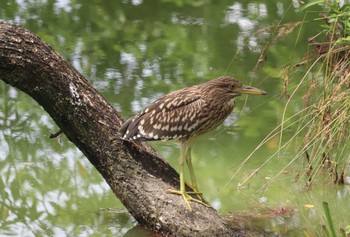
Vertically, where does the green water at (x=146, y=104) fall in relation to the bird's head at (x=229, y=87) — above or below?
below

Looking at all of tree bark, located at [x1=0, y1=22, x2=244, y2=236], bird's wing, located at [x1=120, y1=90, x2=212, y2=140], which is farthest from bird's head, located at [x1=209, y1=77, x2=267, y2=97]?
tree bark, located at [x1=0, y1=22, x2=244, y2=236]

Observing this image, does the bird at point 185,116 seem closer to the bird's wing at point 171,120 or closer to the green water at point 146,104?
the bird's wing at point 171,120

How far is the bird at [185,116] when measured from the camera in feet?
17.0

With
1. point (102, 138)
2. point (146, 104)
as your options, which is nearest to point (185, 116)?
point (102, 138)

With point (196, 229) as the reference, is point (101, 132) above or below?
above

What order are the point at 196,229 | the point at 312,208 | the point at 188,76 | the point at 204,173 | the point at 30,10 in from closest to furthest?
the point at 196,229 < the point at 312,208 < the point at 204,173 < the point at 188,76 < the point at 30,10

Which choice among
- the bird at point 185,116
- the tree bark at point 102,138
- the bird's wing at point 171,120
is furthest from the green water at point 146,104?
the bird's wing at point 171,120

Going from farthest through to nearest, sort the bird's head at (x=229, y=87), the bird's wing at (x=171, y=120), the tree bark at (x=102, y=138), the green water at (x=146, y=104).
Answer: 1. the green water at (x=146, y=104)
2. the bird's head at (x=229, y=87)
3. the bird's wing at (x=171, y=120)
4. the tree bark at (x=102, y=138)

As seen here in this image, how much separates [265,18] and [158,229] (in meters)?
5.54

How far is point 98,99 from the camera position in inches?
209

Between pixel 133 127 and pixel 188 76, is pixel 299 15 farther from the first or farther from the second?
pixel 133 127

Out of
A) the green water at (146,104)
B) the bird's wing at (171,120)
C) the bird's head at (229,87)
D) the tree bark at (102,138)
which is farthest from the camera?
the green water at (146,104)

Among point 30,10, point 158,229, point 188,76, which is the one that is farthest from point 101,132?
point 30,10

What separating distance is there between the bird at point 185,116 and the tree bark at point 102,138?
0.33 feet
